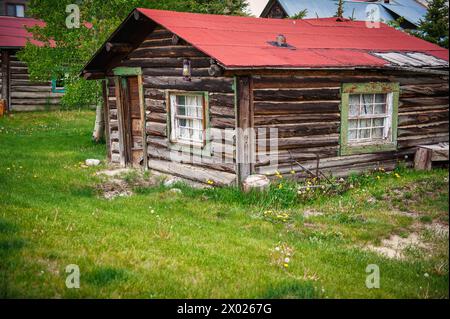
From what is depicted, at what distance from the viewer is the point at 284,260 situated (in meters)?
6.70

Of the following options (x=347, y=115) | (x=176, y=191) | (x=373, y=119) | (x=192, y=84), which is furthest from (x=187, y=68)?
(x=373, y=119)

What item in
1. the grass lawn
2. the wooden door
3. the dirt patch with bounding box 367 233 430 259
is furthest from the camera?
the wooden door

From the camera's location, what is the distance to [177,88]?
12.0 meters

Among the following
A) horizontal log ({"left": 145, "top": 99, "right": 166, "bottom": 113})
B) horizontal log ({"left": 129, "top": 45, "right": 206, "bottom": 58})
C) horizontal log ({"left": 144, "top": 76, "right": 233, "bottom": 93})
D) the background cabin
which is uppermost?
the background cabin

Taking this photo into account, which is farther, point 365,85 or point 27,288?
point 365,85

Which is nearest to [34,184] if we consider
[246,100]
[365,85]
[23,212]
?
[23,212]

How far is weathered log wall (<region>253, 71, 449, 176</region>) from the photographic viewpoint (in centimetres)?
1098

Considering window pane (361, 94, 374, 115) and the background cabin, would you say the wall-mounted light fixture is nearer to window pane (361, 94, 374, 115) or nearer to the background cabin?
window pane (361, 94, 374, 115)

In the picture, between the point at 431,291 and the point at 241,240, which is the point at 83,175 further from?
the point at 431,291

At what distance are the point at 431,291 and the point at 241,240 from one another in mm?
2815

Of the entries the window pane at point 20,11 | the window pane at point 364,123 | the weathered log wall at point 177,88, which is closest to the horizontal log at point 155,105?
the weathered log wall at point 177,88

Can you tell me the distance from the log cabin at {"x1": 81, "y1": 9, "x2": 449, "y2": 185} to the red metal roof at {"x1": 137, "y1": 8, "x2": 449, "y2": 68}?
4 centimetres

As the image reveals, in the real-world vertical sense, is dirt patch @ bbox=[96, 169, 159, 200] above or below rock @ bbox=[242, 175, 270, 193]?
below

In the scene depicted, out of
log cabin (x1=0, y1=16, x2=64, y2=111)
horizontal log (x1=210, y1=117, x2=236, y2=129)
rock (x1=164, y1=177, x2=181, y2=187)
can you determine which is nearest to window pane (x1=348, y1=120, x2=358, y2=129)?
horizontal log (x1=210, y1=117, x2=236, y2=129)
